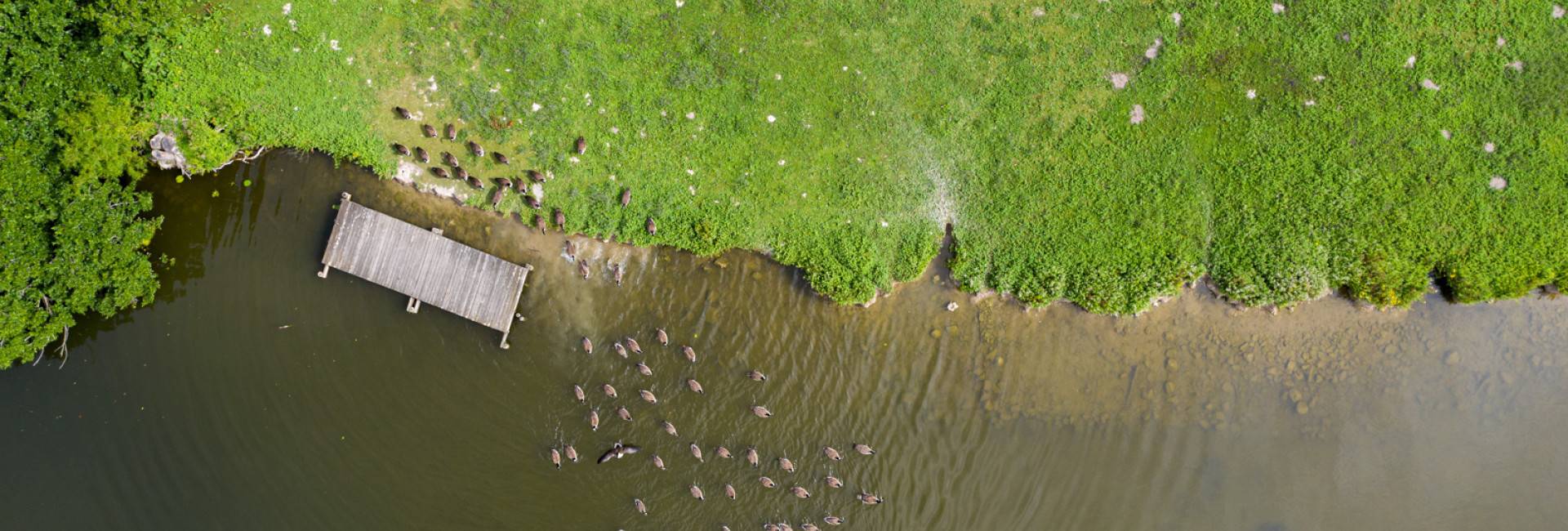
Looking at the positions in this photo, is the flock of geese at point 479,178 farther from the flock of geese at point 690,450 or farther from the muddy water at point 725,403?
→ the flock of geese at point 690,450

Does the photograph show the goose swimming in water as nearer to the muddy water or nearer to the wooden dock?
the muddy water

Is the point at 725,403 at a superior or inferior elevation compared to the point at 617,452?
superior

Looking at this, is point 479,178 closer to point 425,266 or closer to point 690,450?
point 425,266

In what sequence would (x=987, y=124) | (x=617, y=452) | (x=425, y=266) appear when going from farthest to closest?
(x=617, y=452), (x=425, y=266), (x=987, y=124)

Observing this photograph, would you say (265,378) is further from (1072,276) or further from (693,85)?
(1072,276)

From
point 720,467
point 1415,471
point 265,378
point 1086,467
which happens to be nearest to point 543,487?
point 720,467

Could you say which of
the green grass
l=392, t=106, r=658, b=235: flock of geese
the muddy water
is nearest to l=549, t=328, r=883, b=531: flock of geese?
the muddy water

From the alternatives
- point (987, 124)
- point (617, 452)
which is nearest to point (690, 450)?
point (617, 452)

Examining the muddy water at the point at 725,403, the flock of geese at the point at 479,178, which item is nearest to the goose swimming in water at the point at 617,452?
the muddy water at the point at 725,403
